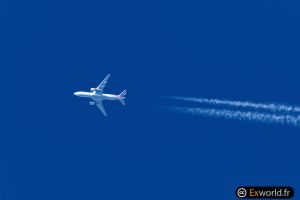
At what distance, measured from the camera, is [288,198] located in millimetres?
163000

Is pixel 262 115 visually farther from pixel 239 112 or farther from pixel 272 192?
pixel 272 192

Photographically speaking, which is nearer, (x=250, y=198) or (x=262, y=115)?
(x=250, y=198)

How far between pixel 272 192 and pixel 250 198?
406cm

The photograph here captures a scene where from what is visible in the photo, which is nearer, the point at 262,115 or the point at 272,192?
the point at 272,192

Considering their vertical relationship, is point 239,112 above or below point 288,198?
above

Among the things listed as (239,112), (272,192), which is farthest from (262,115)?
(272,192)

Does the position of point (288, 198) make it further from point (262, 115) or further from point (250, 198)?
point (262, 115)

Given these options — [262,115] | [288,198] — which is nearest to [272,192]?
[288,198]

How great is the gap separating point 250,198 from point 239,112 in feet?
76.5

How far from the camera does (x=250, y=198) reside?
16362cm

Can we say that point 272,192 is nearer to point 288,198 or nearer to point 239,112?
point 288,198
